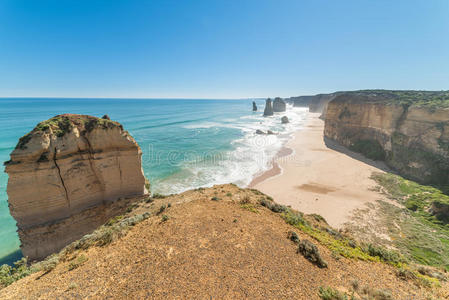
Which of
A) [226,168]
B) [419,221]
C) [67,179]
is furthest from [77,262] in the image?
[419,221]

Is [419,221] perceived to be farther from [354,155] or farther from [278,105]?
[278,105]

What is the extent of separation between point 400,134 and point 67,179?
4430 cm

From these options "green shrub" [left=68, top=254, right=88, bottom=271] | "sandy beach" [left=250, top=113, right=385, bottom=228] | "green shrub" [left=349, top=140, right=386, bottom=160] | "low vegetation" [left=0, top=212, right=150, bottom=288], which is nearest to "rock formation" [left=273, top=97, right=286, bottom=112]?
"green shrub" [left=349, top=140, right=386, bottom=160]

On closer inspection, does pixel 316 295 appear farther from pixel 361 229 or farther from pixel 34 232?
pixel 34 232

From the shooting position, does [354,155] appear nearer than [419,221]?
No

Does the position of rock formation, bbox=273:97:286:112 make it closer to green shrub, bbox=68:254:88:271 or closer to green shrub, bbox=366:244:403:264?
green shrub, bbox=366:244:403:264

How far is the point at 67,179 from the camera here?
38.9 ft

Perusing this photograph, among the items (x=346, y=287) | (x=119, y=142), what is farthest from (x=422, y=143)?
(x=119, y=142)

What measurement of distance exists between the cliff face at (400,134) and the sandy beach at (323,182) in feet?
10.2

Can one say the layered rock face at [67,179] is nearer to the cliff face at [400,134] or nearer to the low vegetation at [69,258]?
the low vegetation at [69,258]

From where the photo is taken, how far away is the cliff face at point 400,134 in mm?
22078

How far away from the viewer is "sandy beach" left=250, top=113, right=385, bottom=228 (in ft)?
59.5

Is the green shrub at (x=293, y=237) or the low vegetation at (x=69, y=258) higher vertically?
the green shrub at (x=293, y=237)

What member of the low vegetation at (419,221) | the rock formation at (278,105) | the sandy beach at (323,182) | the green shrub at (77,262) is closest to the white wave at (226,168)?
the sandy beach at (323,182)
